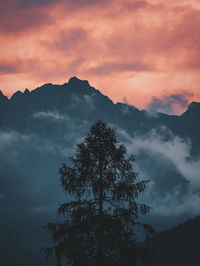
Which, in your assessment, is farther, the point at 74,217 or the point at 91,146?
the point at 91,146

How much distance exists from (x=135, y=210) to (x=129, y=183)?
1340 mm

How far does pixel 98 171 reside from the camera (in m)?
15.2

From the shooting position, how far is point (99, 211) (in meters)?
15.0

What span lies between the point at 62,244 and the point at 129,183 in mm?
4325

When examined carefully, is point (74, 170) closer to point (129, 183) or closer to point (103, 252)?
point (129, 183)

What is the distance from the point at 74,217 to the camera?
14.6 meters

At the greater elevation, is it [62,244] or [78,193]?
[78,193]

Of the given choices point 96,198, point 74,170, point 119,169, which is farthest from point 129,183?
point 74,170

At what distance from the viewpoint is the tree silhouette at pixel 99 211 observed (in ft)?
46.8

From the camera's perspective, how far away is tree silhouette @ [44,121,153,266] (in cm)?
1427

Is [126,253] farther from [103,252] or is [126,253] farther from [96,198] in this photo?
[96,198]

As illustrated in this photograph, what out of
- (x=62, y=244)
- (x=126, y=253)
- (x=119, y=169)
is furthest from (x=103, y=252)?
(x=119, y=169)

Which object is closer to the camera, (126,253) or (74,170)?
(126,253)

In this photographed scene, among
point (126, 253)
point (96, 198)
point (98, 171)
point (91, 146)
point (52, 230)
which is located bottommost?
point (126, 253)
